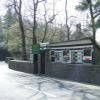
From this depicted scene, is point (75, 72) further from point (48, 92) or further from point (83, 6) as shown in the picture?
point (48, 92)

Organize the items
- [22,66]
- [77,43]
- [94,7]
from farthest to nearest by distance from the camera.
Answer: [22,66] < [77,43] < [94,7]

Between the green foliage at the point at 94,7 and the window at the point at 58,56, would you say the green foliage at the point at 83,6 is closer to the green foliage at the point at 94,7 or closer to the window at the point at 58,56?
the green foliage at the point at 94,7

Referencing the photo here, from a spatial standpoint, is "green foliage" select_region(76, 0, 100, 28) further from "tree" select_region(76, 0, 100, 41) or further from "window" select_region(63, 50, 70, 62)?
"window" select_region(63, 50, 70, 62)

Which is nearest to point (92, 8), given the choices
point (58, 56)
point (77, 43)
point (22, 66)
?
point (77, 43)

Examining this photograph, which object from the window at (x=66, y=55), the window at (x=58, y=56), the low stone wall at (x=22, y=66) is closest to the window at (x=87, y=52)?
the window at (x=66, y=55)

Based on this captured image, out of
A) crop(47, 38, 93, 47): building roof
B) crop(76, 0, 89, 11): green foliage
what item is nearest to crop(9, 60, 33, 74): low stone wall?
crop(47, 38, 93, 47): building roof

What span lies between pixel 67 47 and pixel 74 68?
1338 centimetres

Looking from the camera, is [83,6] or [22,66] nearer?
[83,6]

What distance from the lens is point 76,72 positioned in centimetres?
2370

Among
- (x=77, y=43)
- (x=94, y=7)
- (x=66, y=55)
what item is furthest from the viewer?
(x=66, y=55)

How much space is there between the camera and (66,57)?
38750 millimetres

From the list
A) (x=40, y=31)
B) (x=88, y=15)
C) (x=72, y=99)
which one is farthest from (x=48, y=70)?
(x=40, y=31)

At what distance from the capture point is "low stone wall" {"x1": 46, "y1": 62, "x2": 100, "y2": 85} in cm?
2143

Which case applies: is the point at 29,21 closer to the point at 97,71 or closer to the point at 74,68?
the point at 74,68
